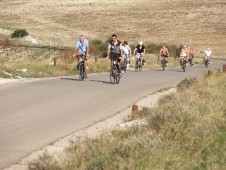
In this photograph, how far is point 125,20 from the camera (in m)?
90.4

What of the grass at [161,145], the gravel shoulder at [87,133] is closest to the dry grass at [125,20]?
the gravel shoulder at [87,133]

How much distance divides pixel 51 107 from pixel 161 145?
6050 mm

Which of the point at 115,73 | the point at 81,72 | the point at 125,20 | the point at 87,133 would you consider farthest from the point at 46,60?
the point at 125,20

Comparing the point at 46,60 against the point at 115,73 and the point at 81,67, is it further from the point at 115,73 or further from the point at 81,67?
the point at 115,73

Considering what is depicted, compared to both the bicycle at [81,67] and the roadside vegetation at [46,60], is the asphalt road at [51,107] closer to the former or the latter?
the bicycle at [81,67]

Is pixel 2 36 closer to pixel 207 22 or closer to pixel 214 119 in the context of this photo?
pixel 207 22

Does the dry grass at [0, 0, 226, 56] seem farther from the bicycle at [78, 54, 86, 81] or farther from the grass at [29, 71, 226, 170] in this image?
the grass at [29, 71, 226, 170]

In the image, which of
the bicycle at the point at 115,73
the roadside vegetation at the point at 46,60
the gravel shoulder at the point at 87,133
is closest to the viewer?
the gravel shoulder at the point at 87,133

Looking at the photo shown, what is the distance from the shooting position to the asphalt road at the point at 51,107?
10.3 meters

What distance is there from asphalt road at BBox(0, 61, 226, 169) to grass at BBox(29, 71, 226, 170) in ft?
4.13

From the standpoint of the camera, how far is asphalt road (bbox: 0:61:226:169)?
33.9 feet

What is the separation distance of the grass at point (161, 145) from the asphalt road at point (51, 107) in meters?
1.26

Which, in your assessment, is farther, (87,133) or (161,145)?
(87,133)

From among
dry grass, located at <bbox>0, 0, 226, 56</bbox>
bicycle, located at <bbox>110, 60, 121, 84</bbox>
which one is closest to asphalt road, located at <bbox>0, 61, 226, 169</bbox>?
bicycle, located at <bbox>110, 60, 121, 84</bbox>
